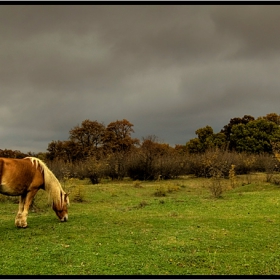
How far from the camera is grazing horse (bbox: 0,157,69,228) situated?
7.04 m

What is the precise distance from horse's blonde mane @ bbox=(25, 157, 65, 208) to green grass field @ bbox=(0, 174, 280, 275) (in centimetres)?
59

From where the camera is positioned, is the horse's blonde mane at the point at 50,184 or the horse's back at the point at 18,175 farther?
the horse's blonde mane at the point at 50,184

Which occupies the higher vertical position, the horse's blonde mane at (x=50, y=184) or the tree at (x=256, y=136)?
the tree at (x=256, y=136)

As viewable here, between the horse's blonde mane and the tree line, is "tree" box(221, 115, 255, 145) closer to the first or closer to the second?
the tree line

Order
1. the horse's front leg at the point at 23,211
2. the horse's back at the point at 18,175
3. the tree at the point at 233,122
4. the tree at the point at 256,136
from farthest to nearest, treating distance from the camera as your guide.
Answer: the tree at the point at 233,122 < the tree at the point at 256,136 < the horse's front leg at the point at 23,211 < the horse's back at the point at 18,175

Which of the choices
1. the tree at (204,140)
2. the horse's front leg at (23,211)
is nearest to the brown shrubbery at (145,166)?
the tree at (204,140)

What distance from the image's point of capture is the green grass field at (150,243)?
4598 mm

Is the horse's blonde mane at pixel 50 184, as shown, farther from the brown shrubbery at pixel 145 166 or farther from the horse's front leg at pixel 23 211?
the brown shrubbery at pixel 145 166

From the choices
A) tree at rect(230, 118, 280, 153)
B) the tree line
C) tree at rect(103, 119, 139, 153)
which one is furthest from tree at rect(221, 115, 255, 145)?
tree at rect(103, 119, 139, 153)

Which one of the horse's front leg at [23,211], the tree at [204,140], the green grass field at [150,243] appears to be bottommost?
the green grass field at [150,243]

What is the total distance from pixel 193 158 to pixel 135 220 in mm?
19617

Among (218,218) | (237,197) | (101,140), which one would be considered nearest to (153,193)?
(237,197)

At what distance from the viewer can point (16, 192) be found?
285 inches

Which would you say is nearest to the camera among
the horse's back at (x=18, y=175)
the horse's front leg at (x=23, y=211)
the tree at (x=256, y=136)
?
the horse's back at (x=18, y=175)
